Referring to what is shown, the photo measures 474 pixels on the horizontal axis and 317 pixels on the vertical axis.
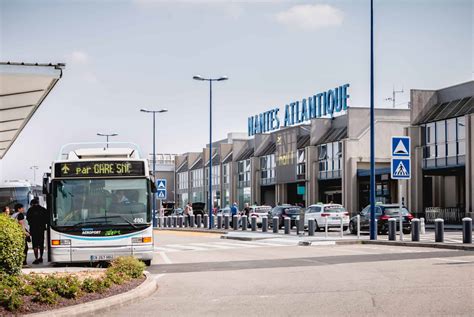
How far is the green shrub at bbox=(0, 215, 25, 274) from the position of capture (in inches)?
464

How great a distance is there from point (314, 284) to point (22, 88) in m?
7.07

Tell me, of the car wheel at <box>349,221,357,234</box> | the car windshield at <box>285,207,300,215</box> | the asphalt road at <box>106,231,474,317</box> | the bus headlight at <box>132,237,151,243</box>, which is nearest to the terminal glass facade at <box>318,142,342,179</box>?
the car windshield at <box>285,207,300,215</box>

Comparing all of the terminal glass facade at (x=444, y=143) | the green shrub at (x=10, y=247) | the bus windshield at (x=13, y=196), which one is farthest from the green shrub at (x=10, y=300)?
the terminal glass facade at (x=444, y=143)

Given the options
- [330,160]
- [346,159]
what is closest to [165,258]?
[346,159]

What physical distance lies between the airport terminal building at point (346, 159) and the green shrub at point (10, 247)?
1442 inches

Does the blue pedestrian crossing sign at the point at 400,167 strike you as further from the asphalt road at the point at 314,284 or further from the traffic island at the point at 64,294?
the traffic island at the point at 64,294

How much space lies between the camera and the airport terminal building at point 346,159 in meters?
50.0

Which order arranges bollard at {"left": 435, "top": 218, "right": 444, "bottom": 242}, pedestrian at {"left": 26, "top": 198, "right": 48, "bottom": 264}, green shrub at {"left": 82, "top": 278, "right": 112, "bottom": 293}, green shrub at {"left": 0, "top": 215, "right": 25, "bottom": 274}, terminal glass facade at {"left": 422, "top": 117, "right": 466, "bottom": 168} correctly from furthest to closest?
terminal glass facade at {"left": 422, "top": 117, "right": 466, "bottom": 168}, bollard at {"left": 435, "top": 218, "right": 444, "bottom": 242}, pedestrian at {"left": 26, "top": 198, "right": 48, "bottom": 264}, green shrub at {"left": 82, "top": 278, "right": 112, "bottom": 293}, green shrub at {"left": 0, "top": 215, "right": 25, "bottom": 274}

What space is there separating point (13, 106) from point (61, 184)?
218cm

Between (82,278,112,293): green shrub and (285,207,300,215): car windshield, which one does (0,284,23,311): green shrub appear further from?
(285,207,300,215): car windshield

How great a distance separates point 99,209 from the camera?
18562 mm

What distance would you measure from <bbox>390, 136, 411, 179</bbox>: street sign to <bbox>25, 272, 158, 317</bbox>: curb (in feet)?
49.0

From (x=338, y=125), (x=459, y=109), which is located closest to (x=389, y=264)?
(x=459, y=109)

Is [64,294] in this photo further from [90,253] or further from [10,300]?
[90,253]
